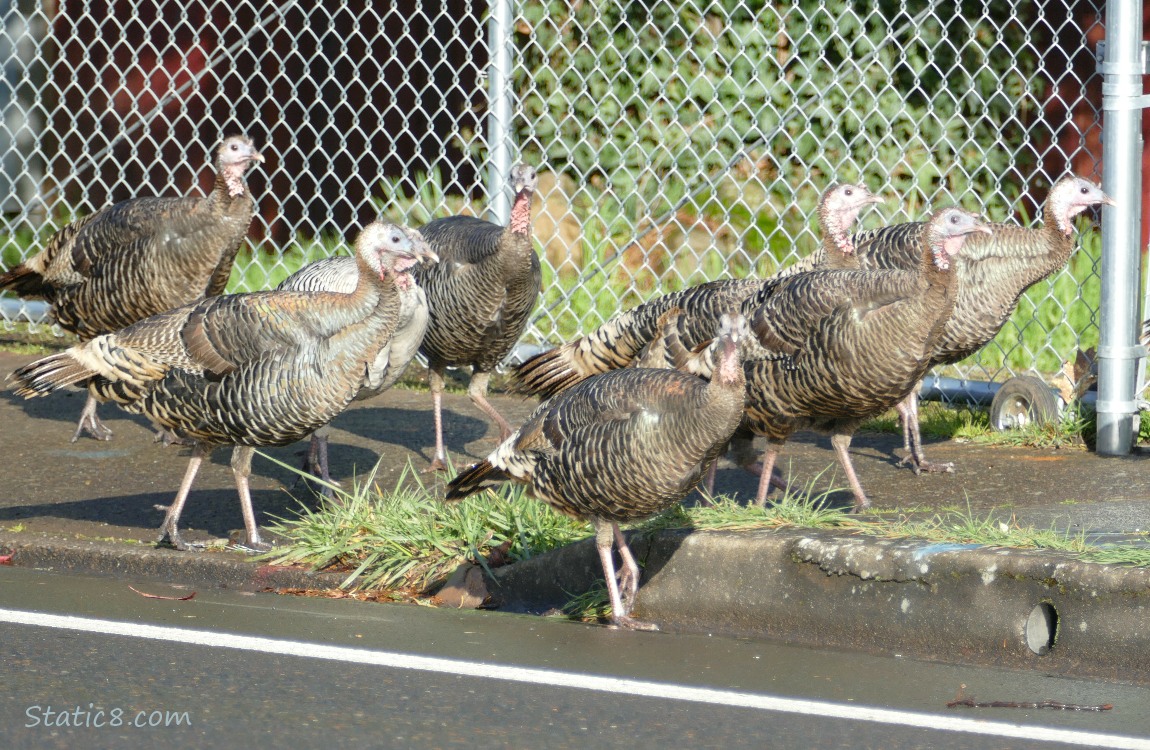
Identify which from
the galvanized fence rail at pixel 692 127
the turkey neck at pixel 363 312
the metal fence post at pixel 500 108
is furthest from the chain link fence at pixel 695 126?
the turkey neck at pixel 363 312

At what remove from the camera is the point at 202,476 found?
6.85 m

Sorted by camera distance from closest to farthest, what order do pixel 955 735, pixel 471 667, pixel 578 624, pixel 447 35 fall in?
pixel 955 735 → pixel 471 667 → pixel 578 624 → pixel 447 35

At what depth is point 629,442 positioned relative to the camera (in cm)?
486

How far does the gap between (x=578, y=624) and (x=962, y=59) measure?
5879mm

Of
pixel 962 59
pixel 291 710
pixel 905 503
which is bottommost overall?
pixel 905 503

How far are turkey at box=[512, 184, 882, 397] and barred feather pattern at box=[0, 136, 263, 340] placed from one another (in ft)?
5.20

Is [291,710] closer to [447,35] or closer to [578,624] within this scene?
[578,624]

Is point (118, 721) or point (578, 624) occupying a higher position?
point (118, 721)

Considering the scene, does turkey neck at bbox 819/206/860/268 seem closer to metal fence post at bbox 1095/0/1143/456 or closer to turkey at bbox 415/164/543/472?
metal fence post at bbox 1095/0/1143/456

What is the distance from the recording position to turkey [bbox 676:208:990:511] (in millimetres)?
5703

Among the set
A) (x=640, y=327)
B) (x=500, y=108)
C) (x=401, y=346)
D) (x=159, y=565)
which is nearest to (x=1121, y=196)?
(x=640, y=327)

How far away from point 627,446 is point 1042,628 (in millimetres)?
1308

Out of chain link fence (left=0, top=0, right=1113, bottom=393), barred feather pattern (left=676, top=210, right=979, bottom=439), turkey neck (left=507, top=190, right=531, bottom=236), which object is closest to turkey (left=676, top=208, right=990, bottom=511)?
barred feather pattern (left=676, top=210, right=979, bottom=439)

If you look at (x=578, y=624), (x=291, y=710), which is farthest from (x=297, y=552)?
(x=291, y=710)
